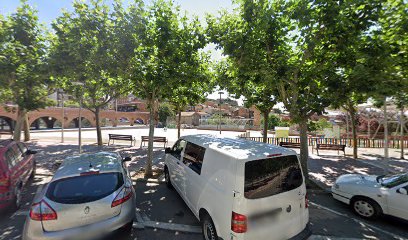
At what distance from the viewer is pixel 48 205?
3441 millimetres

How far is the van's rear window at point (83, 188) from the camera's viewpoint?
3.56m

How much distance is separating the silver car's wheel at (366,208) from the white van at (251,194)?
2621 mm

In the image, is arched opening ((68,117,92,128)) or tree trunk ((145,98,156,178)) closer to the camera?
tree trunk ((145,98,156,178))

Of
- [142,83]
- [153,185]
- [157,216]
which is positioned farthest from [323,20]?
[153,185]

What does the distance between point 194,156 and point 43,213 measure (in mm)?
2969

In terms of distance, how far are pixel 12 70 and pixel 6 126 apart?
36899mm

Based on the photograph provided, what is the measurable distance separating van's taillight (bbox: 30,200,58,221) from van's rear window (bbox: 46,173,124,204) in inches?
5.5

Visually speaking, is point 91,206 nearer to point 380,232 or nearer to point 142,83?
point 142,83

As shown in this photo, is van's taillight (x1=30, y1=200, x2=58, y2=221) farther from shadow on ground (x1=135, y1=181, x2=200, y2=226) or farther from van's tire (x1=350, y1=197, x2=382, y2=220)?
van's tire (x1=350, y1=197, x2=382, y2=220)

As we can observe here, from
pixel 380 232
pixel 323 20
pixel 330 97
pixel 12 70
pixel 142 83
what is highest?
pixel 323 20

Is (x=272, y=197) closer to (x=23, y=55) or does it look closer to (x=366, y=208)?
(x=366, y=208)

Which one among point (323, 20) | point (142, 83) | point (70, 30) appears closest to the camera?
point (323, 20)

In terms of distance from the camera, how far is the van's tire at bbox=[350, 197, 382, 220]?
5.10m

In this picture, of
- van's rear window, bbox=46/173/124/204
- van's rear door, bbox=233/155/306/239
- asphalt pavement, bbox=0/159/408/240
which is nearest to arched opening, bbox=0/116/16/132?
asphalt pavement, bbox=0/159/408/240
